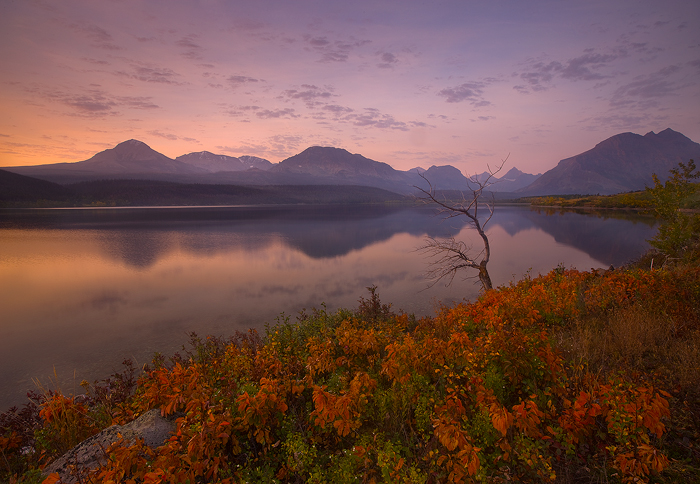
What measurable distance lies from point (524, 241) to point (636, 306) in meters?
32.3

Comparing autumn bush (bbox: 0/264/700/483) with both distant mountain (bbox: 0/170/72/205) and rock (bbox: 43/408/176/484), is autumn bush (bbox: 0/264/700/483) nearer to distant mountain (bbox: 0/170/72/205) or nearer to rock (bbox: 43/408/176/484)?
rock (bbox: 43/408/176/484)

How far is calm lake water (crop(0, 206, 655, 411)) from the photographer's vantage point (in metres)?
10.7

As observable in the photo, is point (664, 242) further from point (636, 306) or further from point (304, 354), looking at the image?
point (304, 354)

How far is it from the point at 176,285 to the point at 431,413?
62.8ft

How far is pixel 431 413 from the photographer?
164 inches

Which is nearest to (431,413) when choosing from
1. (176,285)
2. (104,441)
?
(104,441)

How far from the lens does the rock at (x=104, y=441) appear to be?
3420 millimetres

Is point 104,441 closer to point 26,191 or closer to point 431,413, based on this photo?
point 431,413

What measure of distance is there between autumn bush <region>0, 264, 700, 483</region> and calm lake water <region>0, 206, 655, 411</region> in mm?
3768

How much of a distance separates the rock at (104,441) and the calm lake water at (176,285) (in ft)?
9.08

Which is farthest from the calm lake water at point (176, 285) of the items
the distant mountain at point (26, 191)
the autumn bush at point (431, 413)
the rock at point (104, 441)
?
the distant mountain at point (26, 191)

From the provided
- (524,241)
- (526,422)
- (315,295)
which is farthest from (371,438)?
(524,241)

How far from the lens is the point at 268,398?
13.2 ft

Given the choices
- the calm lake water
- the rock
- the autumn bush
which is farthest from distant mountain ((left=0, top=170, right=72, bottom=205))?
the autumn bush
